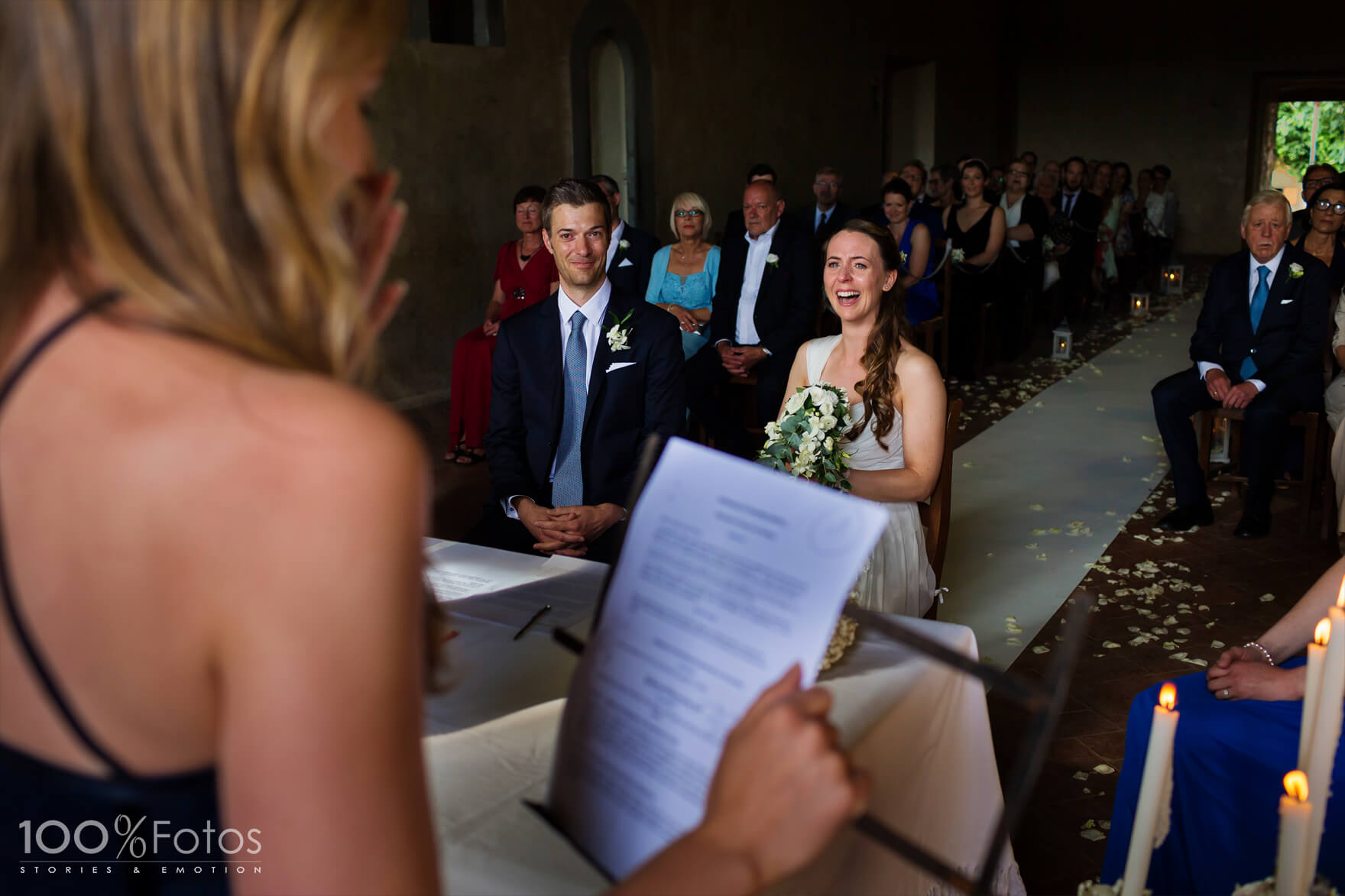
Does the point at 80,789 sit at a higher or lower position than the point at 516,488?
higher

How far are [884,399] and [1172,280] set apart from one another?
1214 centimetres

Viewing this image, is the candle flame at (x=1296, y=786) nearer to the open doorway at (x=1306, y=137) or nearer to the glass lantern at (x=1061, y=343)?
the glass lantern at (x=1061, y=343)

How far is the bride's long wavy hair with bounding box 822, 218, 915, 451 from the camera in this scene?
3203 millimetres

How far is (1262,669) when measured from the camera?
197cm

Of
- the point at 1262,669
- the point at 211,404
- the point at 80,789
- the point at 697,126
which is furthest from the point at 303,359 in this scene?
the point at 697,126

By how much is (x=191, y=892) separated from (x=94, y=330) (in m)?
0.47

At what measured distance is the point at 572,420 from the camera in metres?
3.39

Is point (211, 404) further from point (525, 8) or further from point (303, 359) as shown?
point (525, 8)

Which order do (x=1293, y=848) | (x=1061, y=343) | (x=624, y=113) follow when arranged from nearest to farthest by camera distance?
1. (x=1293, y=848)
2. (x=1061, y=343)
3. (x=624, y=113)

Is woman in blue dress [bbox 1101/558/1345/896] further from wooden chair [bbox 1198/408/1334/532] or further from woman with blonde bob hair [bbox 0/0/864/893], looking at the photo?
wooden chair [bbox 1198/408/1334/532]

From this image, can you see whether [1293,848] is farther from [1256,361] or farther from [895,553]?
[1256,361]

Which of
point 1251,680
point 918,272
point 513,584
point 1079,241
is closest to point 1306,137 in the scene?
point 1079,241

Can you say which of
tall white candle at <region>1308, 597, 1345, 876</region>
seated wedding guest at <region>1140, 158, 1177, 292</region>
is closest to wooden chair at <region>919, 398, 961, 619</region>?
tall white candle at <region>1308, 597, 1345, 876</region>

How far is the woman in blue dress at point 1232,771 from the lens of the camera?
185 centimetres
